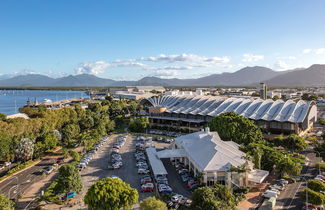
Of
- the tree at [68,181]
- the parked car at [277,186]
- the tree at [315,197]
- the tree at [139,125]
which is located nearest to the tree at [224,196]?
the tree at [315,197]

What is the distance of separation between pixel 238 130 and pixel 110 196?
108 feet

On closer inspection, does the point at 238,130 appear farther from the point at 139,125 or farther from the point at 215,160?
the point at 139,125

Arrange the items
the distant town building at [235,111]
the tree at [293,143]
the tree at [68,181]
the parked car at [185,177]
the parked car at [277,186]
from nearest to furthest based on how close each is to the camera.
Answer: the tree at [68,181], the parked car at [277,186], the parked car at [185,177], the tree at [293,143], the distant town building at [235,111]

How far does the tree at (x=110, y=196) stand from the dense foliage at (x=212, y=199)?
707cm

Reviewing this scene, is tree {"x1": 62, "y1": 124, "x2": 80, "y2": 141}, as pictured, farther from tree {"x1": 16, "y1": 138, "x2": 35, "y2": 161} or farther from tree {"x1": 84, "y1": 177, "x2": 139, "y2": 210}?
tree {"x1": 84, "y1": 177, "x2": 139, "y2": 210}

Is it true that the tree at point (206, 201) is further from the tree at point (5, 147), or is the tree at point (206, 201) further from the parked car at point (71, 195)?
the tree at point (5, 147)

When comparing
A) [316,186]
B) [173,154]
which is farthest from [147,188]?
[316,186]

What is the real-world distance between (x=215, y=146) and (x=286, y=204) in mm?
13172

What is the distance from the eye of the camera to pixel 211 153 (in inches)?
1497

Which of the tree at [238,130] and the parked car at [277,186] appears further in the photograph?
the tree at [238,130]

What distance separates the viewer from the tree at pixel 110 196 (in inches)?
1001

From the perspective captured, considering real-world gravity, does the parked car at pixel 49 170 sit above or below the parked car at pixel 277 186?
below

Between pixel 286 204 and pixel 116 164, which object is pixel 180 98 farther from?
pixel 286 204

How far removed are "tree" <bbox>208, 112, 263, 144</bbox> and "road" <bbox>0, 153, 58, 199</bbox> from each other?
37017 mm
